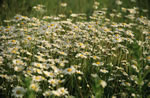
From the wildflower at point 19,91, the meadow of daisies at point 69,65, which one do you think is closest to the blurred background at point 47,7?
the meadow of daisies at point 69,65

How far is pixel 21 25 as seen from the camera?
303 centimetres

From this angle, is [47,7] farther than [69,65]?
Yes

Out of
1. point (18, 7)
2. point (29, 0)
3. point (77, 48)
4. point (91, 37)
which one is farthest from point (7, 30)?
point (29, 0)

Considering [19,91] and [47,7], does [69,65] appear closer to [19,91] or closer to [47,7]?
[19,91]

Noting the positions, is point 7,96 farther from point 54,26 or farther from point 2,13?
point 2,13

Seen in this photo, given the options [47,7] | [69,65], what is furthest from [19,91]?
[47,7]

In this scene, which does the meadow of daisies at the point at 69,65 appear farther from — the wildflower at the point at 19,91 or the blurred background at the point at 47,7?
the blurred background at the point at 47,7

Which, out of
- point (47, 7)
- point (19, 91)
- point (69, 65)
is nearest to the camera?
point (19, 91)

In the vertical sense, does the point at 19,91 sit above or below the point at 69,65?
above

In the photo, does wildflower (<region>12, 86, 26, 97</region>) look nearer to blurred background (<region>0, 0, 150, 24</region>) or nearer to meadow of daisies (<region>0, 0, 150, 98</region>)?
meadow of daisies (<region>0, 0, 150, 98</region>)

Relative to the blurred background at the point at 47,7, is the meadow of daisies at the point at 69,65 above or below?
below

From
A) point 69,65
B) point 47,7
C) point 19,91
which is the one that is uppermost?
point 47,7

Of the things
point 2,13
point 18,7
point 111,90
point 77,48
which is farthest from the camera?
point 18,7

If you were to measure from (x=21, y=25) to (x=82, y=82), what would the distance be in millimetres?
1371
